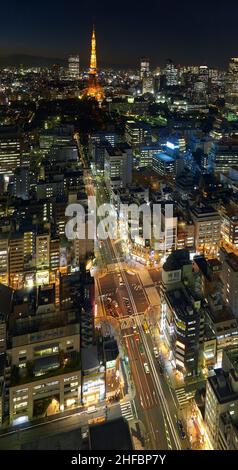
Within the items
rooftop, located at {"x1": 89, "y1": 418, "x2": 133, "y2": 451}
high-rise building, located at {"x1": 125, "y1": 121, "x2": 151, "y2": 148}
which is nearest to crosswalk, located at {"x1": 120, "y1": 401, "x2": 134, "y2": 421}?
rooftop, located at {"x1": 89, "y1": 418, "x2": 133, "y2": 451}

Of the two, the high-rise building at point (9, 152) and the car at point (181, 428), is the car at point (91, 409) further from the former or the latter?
the high-rise building at point (9, 152)

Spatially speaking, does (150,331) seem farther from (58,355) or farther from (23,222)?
(23,222)

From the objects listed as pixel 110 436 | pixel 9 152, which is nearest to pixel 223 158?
pixel 9 152

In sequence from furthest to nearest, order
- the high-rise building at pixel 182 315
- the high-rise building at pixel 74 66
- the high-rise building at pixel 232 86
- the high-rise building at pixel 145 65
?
the high-rise building at pixel 74 66 → the high-rise building at pixel 145 65 → the high-rise building at pixel 232 86 → the high-rise building at pixel 182 315

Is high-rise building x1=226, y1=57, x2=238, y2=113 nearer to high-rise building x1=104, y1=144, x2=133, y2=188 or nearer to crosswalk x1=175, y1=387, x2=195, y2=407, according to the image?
high-rise building x1=104, y1=144, x2=133, y2=188

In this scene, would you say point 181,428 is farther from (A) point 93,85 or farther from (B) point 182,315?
(A) point 93,85

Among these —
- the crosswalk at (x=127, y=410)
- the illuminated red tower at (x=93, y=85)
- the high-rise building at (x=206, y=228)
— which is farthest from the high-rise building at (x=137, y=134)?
the crosswalk at (x=127, y=410)

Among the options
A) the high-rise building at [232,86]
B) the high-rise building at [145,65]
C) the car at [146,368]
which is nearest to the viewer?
the car at [146,368]
